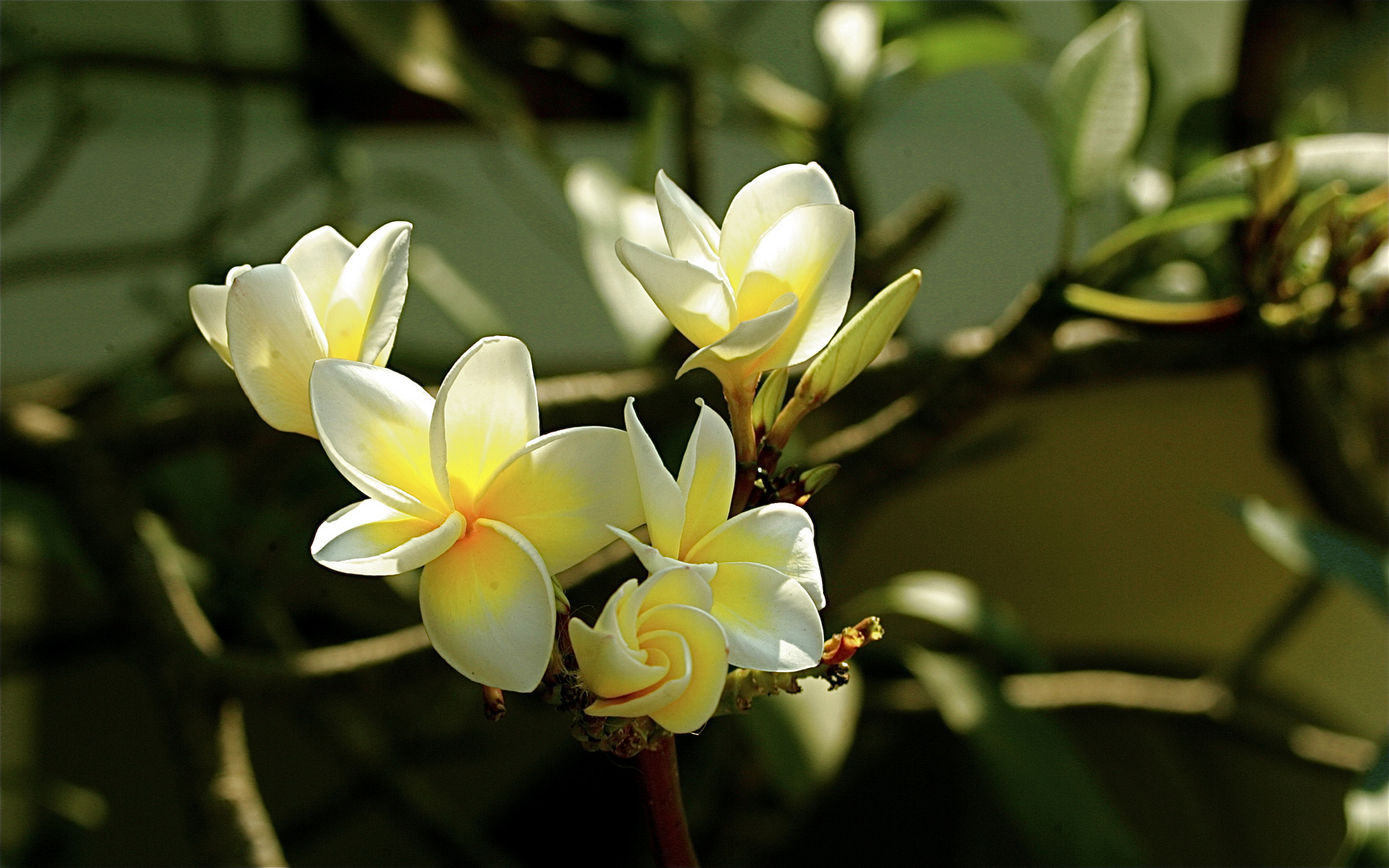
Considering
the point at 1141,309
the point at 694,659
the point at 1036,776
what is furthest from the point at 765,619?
the point at 1036,776

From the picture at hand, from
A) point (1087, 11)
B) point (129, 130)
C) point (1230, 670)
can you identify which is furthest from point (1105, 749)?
point (129, 130)

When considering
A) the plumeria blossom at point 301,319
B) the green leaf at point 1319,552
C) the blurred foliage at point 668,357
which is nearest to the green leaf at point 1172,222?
the blurred foliage at point 668,357

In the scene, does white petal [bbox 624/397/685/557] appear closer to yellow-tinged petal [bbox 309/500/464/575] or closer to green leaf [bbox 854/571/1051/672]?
yellow-tinged petal [bbox 309/500/464/575]

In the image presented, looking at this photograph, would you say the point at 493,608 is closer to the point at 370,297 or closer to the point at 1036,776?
the point at 370,297

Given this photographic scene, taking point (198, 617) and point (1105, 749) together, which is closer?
point (198, 617)

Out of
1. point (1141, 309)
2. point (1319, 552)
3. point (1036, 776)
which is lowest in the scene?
point (1036, 776)

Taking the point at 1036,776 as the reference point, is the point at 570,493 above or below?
above

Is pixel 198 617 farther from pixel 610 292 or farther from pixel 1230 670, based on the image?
pixel 1230 670
